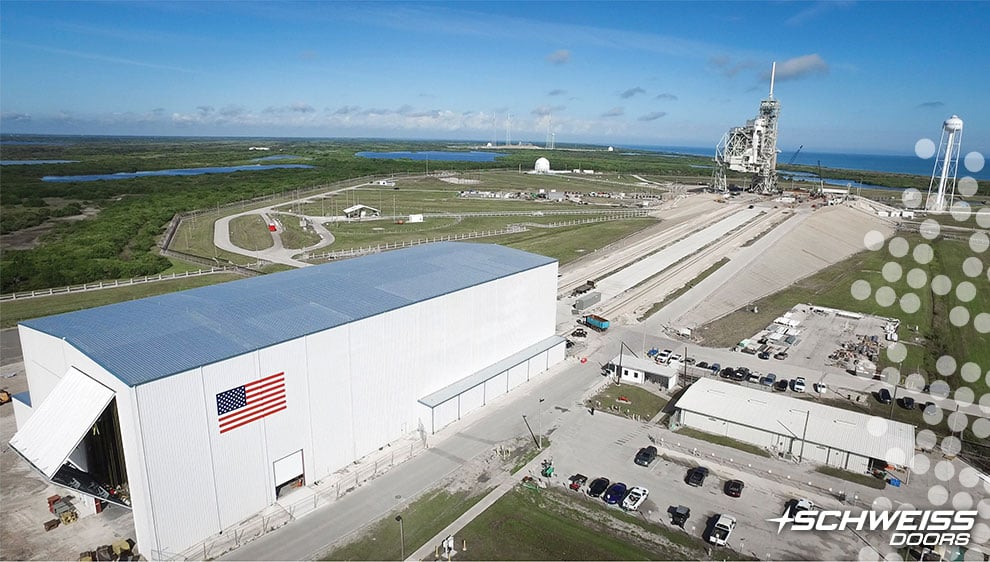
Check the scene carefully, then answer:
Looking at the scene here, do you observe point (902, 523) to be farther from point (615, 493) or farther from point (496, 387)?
point (496, 387)

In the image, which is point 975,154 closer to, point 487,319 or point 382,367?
point 487,319

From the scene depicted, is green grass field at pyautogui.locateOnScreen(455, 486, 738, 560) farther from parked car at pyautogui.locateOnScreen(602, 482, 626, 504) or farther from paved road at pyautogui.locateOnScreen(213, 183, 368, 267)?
paved road at pyautogui.locateOnScreen(213, 183, 368, 267)

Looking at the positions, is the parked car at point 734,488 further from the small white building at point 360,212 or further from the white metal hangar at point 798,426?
the small white building at point 360,212

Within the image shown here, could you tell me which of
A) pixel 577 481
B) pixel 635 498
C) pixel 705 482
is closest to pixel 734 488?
pixel 705 482

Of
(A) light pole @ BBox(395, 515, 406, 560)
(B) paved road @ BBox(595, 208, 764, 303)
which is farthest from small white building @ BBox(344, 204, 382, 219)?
(A) light pole @ BBox(395, 515, 406, 560)

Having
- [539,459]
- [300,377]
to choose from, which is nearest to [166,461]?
[300,377]

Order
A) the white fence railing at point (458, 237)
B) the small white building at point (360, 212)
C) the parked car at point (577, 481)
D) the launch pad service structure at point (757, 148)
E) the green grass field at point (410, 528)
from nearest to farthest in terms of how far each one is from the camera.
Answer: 1. the green grass field at point (410, 528)
2. the parked car at point (577, 481)
3. the white fence railing at point (458, 237)
4. the small white building at point (360, 212)
5. the launch pad service structure at point (757, 148)

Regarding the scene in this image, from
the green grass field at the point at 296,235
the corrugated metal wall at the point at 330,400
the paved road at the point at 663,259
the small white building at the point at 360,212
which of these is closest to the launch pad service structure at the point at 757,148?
the paved road at the point at 663,259
